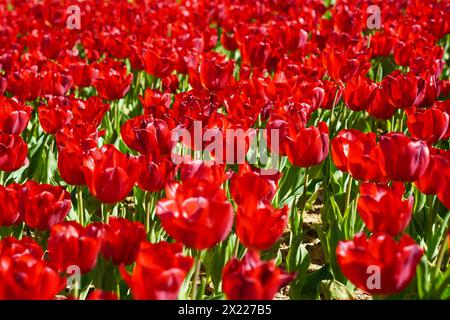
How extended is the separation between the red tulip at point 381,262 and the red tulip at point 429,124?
1013 mm

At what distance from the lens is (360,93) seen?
2.87 m

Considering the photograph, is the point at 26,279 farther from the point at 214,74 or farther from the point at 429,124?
the point at 214,74

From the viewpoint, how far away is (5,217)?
6.29 feet

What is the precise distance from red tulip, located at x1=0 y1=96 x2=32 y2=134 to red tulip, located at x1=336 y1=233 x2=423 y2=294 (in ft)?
5.52

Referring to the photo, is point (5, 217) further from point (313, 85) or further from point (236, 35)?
point (236, 35)

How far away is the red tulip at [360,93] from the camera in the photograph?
2855 millimetres

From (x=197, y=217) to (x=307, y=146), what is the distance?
806 mm

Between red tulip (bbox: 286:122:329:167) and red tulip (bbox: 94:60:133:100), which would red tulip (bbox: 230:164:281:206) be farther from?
red tulip (bbox: 94:60:133:100)

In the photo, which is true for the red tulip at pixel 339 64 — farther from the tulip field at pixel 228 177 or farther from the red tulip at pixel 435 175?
the red tulip at pixel 435 175

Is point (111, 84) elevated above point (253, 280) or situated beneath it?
situated beneath

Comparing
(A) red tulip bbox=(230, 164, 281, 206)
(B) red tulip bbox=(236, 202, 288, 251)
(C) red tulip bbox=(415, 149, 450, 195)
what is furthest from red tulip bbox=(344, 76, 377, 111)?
(B) red tulip bbox=(236, 202, 288, 251)

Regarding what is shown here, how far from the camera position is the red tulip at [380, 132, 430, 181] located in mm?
1959

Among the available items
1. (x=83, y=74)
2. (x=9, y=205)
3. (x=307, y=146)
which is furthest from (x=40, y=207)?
(x=83, y=74)

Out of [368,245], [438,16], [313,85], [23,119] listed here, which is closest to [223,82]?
[313,85]
